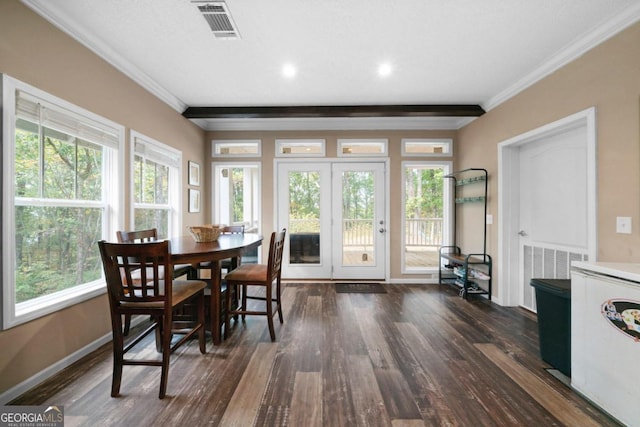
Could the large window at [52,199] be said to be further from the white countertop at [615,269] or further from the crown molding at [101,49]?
the white countertop at [615,269]

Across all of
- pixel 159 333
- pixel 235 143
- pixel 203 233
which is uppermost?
pixel 235 143

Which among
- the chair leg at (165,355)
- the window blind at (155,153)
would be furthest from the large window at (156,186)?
the chair leg at (165,355)

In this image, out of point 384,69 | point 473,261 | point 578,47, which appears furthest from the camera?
point 473,261

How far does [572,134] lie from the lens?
2473mm

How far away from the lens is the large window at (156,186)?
9.18 ft

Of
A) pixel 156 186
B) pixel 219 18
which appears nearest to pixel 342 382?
pixel 219 18

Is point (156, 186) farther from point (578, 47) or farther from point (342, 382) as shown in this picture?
point (578, 47)

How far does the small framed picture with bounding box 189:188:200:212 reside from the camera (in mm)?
3822

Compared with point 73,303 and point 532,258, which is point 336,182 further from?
point 73,303

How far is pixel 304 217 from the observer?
4.30 metres

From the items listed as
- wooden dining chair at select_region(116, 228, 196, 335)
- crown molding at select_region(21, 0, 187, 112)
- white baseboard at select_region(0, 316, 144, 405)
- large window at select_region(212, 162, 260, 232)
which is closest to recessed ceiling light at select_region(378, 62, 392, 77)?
large window at select_region(212, 162, 260, 232)

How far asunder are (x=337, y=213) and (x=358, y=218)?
0.36 metres

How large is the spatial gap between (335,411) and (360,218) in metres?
3.02

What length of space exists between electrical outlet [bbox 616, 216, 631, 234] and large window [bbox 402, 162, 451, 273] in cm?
227
